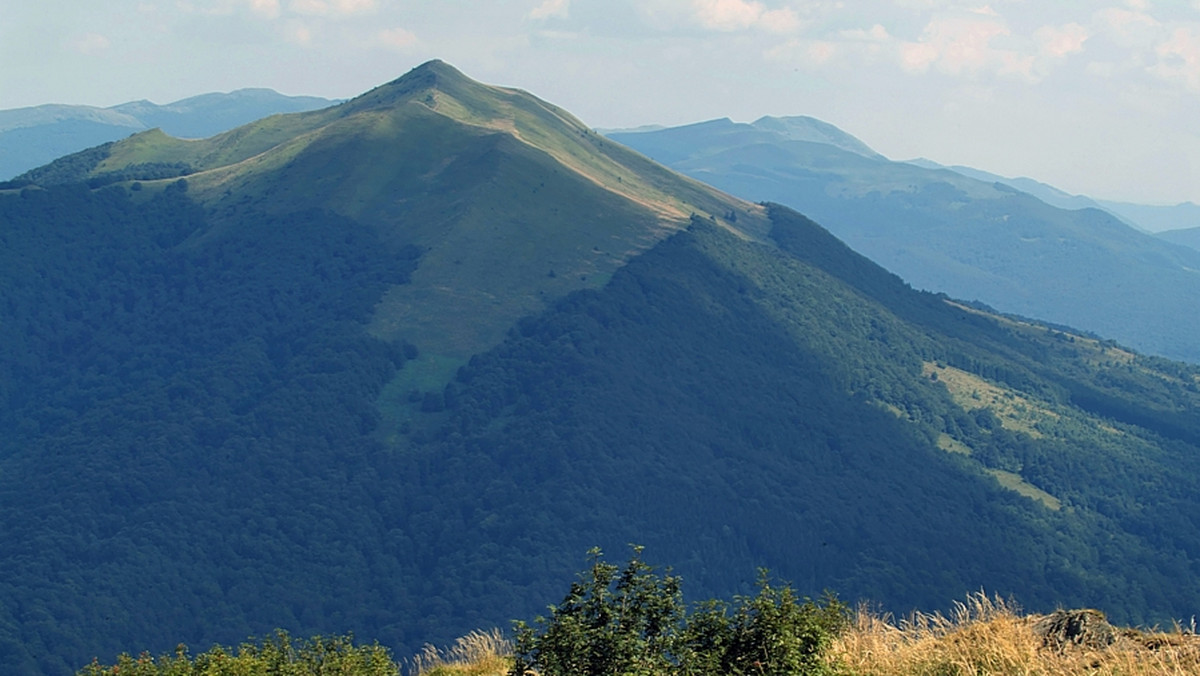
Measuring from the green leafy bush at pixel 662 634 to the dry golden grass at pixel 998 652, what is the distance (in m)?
1.07

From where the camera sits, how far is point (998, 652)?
22.0m

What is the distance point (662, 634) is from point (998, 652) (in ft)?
23.9

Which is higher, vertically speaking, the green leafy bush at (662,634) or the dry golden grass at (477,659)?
the green leafy bush at (662,634)

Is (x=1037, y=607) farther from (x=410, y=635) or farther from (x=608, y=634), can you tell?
(x=608, y=634)

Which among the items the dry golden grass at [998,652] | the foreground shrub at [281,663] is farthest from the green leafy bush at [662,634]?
the foreground shrub at [281,663]

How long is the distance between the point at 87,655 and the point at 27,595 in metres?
22.6

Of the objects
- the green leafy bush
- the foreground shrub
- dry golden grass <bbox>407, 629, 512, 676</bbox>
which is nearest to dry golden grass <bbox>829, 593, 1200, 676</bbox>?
the green leafy bush

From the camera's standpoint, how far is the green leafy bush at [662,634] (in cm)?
2239

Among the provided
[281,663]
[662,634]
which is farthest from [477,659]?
[662,634]

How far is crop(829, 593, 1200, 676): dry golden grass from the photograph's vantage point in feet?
70.1

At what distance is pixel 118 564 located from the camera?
655 ft

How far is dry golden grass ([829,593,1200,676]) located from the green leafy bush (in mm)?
1071

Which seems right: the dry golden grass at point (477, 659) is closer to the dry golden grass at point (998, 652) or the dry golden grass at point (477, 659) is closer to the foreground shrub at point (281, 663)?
the foreground shrub at point (281, 663)

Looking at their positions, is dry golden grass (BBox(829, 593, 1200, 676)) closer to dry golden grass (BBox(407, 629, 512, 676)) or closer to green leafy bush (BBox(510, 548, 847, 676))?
green leafy bush (BBox(510, 548, 847, 676))
